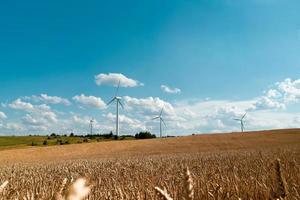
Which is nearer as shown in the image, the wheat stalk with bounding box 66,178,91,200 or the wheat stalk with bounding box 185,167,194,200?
the wheat stalk with bounding box 66,178,91,200

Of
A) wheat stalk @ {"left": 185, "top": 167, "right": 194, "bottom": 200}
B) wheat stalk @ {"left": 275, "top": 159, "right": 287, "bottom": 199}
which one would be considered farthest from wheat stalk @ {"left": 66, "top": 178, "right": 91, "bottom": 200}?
wheat stalk @ {"left": 275, "top": 159, "right": 287, "bottom": 199}

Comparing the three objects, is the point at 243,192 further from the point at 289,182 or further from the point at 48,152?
the point at 48,152

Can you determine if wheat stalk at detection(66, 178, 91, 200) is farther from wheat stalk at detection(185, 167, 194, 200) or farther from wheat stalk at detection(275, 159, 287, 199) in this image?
wheat stalk at detection(275, 159, 287, 199)

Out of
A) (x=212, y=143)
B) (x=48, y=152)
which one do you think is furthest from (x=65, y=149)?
(x=212, y=143)

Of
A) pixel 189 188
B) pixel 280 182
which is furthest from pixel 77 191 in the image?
pixel 280 182

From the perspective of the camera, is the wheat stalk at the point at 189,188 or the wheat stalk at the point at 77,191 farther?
the wheat stalk at the point at 189,188

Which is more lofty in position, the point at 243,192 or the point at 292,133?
the point at 292,133

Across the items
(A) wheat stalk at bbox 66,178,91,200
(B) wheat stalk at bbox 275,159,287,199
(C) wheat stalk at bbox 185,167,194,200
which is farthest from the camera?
(B) wheat stalk at bbox 275,159,287,199

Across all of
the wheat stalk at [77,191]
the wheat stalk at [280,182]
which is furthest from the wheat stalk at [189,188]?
the wheat stalk at [280,182]

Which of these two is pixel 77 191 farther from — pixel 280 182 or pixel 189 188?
pixel 280 182

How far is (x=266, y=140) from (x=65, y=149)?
1478 inches

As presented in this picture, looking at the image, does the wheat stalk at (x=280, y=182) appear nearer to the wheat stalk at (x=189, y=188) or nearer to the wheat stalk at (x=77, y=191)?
the wheat stalk at (x=189, y=188)

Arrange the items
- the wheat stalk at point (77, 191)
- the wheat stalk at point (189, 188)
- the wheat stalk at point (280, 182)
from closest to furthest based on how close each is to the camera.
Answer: the wheat stalk at point (77, 191) → the wheat stalk at point (189, 188) → the wheat stalk at point (280, 182)

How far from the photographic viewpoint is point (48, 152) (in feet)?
256
